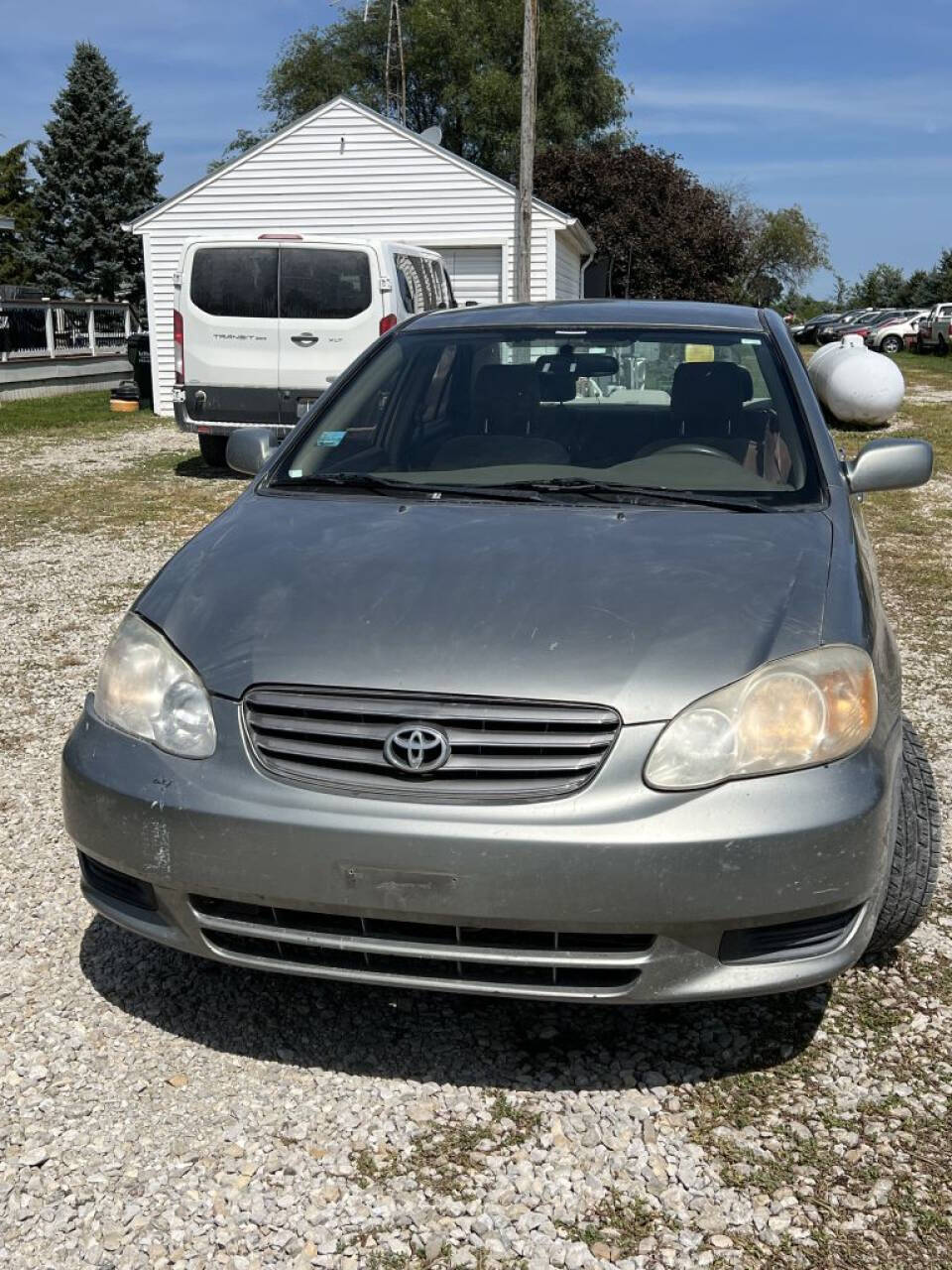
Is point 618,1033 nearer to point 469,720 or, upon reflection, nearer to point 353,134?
point 469,720

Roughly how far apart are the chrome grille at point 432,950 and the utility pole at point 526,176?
687 inches

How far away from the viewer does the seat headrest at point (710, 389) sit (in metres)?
3.67

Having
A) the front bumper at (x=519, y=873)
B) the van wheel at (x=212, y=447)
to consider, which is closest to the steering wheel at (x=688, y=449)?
the front bumper at (x=519, y=873)

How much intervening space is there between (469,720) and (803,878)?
0.68m

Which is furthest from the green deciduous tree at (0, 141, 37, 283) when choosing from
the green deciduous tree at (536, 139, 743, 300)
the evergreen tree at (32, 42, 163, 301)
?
the green deciduous tree at (536, 139, 743, 300)

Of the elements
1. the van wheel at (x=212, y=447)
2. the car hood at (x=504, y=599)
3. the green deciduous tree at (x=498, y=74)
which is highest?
the green deciduous tree at (x=498, y=74)

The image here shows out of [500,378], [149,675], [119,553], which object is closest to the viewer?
[149,675]

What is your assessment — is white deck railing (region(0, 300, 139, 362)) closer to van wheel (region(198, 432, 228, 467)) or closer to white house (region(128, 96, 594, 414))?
white house (region(128, 96, 594, 414))

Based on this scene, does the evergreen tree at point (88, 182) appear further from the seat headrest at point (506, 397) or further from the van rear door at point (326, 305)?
the seat headrest at point (506, 397)

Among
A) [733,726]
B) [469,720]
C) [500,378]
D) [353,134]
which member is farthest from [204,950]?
[353,134]

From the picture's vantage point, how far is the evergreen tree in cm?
4688

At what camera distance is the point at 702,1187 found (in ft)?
7.43

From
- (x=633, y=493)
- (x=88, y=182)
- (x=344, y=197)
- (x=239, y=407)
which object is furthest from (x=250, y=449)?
(x=88, y=182)

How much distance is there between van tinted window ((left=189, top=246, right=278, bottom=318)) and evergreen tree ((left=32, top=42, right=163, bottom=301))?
125ft
